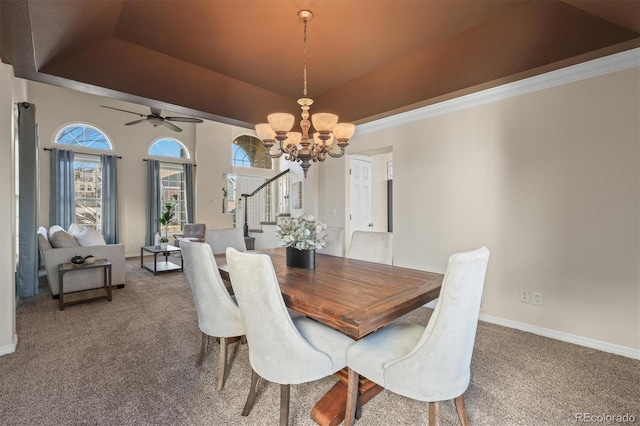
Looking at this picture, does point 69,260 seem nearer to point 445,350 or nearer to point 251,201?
point 251,201

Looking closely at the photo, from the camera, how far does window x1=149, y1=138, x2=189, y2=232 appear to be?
7512mm

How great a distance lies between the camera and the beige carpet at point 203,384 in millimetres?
1668

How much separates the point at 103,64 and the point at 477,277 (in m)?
3.29

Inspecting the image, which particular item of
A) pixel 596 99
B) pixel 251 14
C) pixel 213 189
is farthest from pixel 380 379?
pixel 213 189

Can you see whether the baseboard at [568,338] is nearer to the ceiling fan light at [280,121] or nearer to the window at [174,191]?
the ceiling fan light at [280,121]

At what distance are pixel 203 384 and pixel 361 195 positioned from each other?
144 inches

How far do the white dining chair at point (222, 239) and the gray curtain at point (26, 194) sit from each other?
2207 mm

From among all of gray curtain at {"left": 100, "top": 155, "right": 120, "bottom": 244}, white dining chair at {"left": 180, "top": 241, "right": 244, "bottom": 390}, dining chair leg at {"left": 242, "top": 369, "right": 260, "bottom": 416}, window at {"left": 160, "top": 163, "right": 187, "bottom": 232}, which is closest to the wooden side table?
white dining chair at {"left": 180, "top": 241, "right": 244, "bottom": 390}

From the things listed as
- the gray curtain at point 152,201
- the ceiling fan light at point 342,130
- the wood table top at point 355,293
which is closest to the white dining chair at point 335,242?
the wood table top at point 355,293

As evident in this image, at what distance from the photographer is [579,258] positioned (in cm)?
258

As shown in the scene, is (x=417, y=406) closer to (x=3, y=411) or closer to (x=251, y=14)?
(x=3, y=411)

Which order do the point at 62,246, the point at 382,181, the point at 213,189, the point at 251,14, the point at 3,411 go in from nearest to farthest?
the point at 3,411 → the point at 251,14 → the point at 62,246 → the point at 382,181 → the point at 213,189

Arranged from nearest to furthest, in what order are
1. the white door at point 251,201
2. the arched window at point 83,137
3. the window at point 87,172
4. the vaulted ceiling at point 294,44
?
the vaulted ceiling at point 294,44 < the arched window at point 83,137 < the window at point 87,172 < the white door at point 251,201
